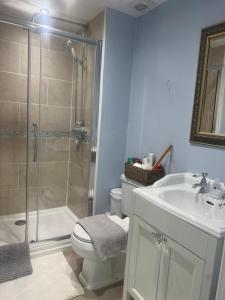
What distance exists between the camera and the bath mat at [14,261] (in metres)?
1.90

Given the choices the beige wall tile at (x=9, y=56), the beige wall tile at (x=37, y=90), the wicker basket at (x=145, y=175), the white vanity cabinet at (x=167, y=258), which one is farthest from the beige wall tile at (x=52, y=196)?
the white vanity cabinet at (x=167, y=258)

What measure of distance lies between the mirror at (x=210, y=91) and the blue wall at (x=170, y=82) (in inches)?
2.3

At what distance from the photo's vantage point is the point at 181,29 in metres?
1.81

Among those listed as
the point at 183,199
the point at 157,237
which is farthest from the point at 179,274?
the point at 183,199

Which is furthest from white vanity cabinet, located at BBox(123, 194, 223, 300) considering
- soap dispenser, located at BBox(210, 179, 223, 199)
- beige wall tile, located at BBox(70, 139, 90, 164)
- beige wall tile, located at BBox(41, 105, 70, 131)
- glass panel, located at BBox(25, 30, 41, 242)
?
beige wall tile, located at BBox(41, 105, 70, 131)

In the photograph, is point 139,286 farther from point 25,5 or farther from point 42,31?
point 25,5

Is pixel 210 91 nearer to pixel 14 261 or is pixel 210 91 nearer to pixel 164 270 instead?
pixel 164 270

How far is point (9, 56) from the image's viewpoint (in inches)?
99.2

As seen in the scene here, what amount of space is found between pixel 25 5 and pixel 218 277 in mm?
2580

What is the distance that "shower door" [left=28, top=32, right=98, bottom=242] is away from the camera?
2496 mm

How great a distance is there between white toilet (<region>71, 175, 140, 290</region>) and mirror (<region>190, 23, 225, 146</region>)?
74cm

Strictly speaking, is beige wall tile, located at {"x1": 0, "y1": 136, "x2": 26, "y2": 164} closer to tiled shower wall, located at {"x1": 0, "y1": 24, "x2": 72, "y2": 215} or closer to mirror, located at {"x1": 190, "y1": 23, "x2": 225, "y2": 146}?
tiled shower wall, located at {"x1": 0, "y1": 24, "x2": 72, "y2": 215}

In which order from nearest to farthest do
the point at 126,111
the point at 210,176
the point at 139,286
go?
the point at 139,286
the point at 210,176
the point at 126,111

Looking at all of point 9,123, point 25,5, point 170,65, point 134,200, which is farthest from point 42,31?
point 134,200
